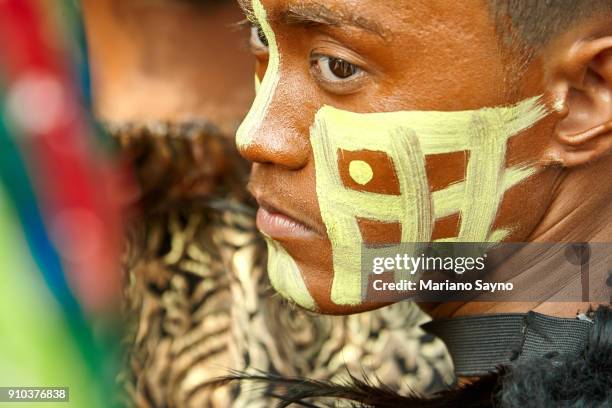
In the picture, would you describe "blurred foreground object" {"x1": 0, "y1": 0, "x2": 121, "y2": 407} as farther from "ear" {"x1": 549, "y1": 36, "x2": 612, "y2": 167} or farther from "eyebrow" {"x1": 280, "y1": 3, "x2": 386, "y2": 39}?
"ear" {"x1": 549, "y1": 36, "x2": 612, "y2": 167}

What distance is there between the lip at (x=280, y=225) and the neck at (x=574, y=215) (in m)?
0.30

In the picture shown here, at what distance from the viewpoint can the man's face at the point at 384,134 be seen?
125 centimetres

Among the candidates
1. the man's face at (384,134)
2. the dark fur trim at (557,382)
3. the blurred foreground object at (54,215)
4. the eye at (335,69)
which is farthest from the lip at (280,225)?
the blurred foreground object at (54,215)

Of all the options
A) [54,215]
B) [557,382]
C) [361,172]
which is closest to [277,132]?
[361,172]

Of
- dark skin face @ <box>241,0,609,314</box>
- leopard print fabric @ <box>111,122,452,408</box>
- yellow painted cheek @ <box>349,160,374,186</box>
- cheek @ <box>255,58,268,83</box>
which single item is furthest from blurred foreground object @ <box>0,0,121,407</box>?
yellow painted cheek @ <box>349,160,374,186</box>

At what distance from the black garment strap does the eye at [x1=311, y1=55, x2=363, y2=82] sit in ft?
1.36

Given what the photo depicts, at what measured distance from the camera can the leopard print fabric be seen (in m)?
2.18

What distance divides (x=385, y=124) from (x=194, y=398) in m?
1.20

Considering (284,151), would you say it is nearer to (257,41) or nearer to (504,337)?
(257,41)

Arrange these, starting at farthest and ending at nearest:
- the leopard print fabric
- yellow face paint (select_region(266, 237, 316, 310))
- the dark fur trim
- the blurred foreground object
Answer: the blurred foreground object, the leopard print fabric, yellow face paint (select_region(266, 237, 316, 310)), the dark fur trim

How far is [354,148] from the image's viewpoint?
1.31 meters

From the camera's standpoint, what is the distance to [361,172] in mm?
1312

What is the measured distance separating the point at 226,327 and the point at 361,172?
1.10 m

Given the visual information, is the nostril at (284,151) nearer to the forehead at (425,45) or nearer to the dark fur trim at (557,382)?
the forehead at (425,45)
